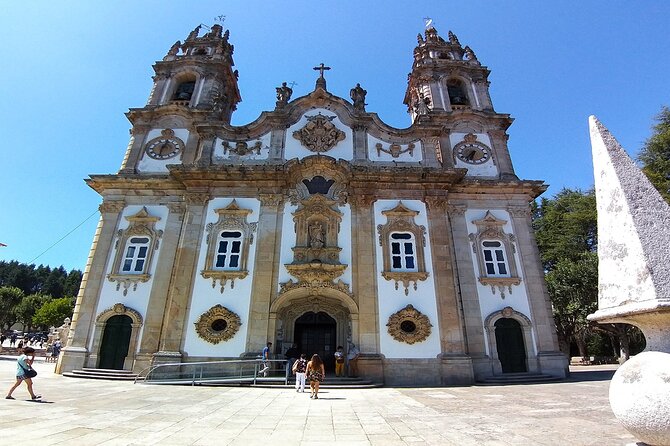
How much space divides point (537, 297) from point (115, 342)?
2023cm

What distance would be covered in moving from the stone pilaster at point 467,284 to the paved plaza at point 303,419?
518cm

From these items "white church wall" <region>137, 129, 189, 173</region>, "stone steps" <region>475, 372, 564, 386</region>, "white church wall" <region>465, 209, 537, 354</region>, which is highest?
"white church wall" <region>137, 129, 189, 173</region>

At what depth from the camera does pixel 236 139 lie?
20.7 metres

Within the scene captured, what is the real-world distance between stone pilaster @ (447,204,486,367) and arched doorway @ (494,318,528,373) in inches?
39.0

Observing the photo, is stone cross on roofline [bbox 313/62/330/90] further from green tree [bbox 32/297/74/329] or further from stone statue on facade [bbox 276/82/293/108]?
green tree [bbox 32/297/74/329]

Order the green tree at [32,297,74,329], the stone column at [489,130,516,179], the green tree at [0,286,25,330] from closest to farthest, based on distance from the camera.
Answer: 1. the stone column at [489,130,516,179]
2. the green tree at [0,286,25,330]
3. the green tree at [32,297,74,329]

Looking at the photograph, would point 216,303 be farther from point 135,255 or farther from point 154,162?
point 154,162

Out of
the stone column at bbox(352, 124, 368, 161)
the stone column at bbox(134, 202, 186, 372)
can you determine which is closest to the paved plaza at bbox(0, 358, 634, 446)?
the stone column at bbox(134, 202, 186, 372)

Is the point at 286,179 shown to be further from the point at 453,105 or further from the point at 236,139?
the point at 453,105

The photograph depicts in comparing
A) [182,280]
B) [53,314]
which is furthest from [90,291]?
[53,314]

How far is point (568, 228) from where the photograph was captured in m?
31.4

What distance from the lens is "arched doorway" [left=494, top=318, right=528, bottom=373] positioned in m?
16.2

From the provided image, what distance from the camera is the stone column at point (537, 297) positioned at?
16031 millimetres

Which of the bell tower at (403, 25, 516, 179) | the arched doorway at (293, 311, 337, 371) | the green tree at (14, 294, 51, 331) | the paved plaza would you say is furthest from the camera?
the green tree at (14, 294, 51, 331)
